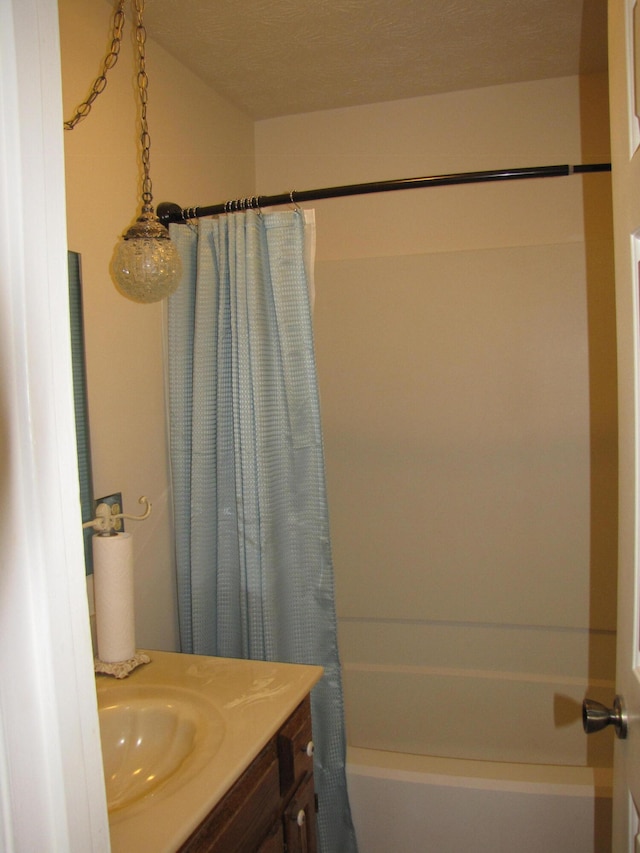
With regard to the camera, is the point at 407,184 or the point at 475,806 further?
the point at 475,806

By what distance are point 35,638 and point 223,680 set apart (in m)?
0.92

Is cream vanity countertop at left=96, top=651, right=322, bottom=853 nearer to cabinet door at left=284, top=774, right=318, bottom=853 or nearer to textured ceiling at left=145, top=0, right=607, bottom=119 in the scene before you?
cabinet door at left=284, top=774, right=318, bottom=853

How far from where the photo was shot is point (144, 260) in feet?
4.41

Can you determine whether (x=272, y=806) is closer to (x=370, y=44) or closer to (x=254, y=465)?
(x=254, y=465)

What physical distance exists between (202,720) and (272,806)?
0.19 metres

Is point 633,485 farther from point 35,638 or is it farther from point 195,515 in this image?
point 195,515

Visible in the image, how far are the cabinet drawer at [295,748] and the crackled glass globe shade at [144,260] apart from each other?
95 cm

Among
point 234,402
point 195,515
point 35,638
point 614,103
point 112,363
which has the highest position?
point 614,103

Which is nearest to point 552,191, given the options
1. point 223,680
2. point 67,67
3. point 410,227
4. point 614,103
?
point 410,227

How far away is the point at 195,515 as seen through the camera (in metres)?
1.69

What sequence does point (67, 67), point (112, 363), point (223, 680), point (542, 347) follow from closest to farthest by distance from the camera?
point (223, 680)
point (67, 67)
point (112, 363)
point (542, 347)

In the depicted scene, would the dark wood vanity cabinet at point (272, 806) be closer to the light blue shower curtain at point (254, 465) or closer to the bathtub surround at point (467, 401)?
the light blue shower curtain at point (254, 465)

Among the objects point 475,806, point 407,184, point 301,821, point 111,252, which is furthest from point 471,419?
point 301,821

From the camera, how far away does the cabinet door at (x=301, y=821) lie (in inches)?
45.6
